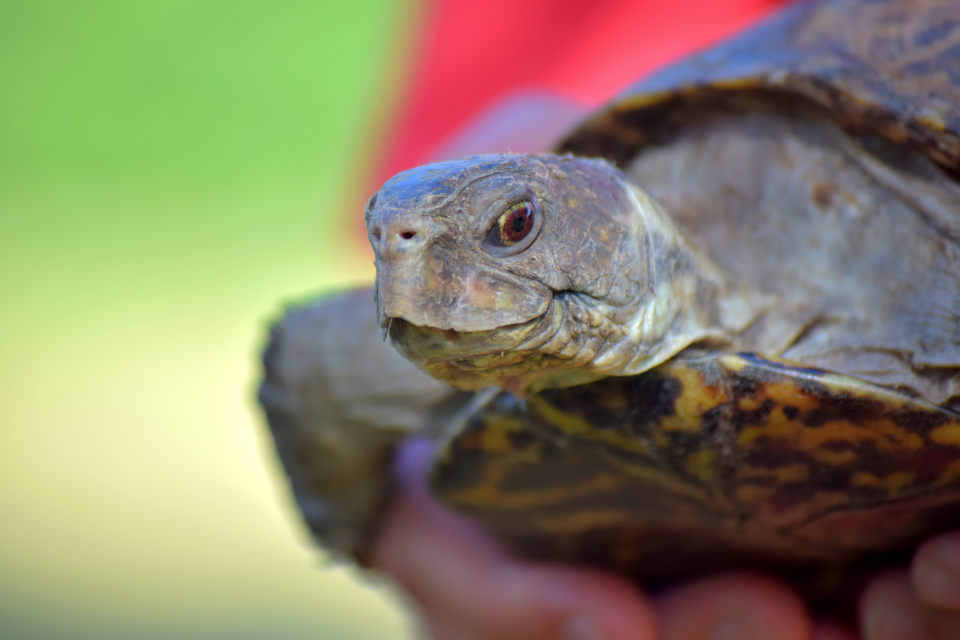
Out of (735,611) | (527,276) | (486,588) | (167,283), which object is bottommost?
(167,283)

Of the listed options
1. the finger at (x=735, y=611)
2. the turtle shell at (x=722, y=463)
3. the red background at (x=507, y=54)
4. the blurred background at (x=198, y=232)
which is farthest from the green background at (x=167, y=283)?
the finger at (x=735, y=611)

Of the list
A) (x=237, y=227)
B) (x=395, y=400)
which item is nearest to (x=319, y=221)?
(x=237, y=227)

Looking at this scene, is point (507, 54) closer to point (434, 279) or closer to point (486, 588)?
point (486, 588)

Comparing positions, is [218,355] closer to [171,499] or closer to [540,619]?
[171,499]

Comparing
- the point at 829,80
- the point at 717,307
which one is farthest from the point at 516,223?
the point at 829,80

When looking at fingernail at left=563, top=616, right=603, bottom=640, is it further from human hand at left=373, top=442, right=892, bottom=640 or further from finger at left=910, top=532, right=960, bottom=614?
finger at left=910, top=532, right=960, bottom=614

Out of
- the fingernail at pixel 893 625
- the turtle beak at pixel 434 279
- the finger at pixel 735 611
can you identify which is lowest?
the finger at pixel 735 611

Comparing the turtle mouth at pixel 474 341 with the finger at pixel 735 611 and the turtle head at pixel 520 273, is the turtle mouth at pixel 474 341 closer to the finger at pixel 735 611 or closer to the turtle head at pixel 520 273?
the turtle head at pixel 520 273

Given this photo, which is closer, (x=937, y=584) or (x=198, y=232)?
(x=937, y=584)
